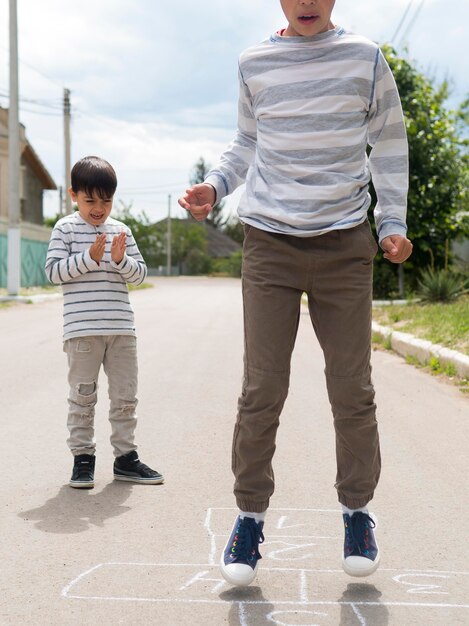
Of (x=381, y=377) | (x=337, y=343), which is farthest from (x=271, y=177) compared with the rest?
(x=381, y=377)

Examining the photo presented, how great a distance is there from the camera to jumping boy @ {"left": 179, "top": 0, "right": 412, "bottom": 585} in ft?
10.0

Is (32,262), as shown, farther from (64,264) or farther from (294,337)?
(294,337)

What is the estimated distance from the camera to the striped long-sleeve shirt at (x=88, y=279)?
447 cm

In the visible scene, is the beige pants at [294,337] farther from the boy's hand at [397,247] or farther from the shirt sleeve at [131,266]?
the shirt sleeve at [131,266]

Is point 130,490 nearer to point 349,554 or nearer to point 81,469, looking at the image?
point 81,469

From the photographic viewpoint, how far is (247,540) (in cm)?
310

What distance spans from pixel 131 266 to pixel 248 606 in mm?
2033

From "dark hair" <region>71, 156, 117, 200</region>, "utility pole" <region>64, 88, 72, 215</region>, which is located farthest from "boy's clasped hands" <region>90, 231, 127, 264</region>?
"utility pole" <region>64, 88, 72, 215</region>

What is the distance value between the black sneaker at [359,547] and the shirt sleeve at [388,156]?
972 millimetres

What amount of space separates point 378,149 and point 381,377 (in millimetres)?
5895

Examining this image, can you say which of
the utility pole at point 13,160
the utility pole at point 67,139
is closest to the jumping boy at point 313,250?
the utility pole at point 13,160

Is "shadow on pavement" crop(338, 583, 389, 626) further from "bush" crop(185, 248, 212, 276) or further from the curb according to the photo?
"bush" crop(185, 248, 212, 276)

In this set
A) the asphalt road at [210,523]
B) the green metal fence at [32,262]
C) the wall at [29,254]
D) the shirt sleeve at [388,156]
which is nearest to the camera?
the asphalt road at [210,523]

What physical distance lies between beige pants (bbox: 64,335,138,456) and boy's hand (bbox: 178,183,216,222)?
59.6 inches
